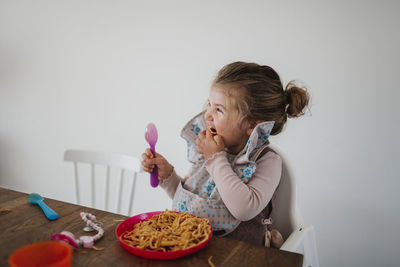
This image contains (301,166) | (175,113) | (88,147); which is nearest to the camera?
(301,166)

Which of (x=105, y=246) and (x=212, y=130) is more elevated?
(x=212, y=130)

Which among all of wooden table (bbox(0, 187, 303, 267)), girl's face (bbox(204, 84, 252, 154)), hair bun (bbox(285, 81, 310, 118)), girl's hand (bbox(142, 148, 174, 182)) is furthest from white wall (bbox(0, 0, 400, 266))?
wooden table (bbox(0, 187, 303, 267))

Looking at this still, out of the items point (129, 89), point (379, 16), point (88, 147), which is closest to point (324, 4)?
point (379, 16)

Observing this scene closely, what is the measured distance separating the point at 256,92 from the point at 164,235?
562mm

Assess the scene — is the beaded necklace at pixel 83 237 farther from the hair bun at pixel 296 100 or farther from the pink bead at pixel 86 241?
the hair bun at pixel 296 100

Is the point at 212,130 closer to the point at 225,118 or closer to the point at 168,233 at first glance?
the point at 225,118

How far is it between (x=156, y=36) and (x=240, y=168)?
4.21 ft

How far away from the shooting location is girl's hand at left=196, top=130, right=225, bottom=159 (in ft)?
3.39

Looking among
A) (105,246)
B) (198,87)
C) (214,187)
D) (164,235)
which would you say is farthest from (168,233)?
(198,87)

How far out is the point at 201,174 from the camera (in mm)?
1103

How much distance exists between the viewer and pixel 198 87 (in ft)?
6.27

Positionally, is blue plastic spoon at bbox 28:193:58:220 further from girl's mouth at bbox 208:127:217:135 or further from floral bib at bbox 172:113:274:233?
girl's mouth at bbox 208:127:217:135

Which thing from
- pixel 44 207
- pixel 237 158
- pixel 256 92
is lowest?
pixel 44 207

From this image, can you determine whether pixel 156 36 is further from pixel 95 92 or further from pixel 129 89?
pixel 95 92
